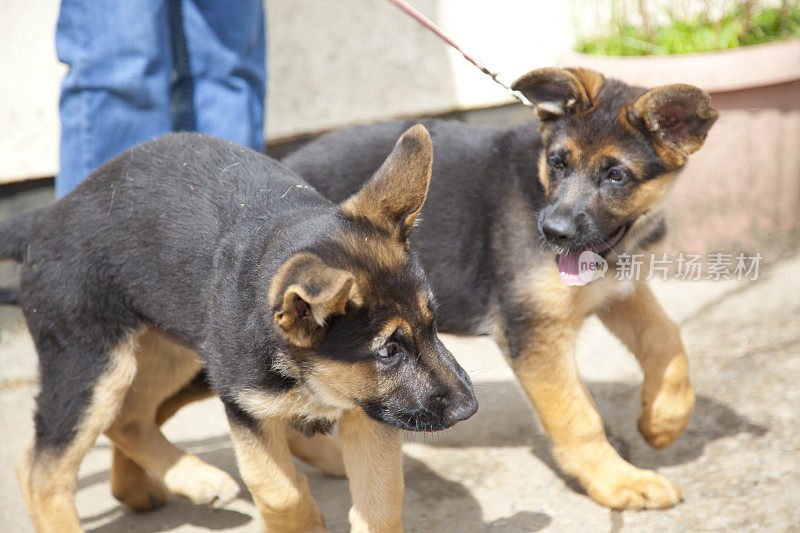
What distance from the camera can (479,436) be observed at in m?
4.11

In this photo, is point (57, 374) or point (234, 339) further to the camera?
point (57, 374)

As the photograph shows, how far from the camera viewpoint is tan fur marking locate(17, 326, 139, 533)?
3.16 metres

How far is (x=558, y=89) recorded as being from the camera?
3.56 m

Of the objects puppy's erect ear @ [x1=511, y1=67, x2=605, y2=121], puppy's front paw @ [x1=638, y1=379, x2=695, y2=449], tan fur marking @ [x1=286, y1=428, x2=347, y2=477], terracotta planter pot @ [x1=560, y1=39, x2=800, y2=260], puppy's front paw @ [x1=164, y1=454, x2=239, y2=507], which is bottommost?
tan fur marking @ [x1=286, y1=428, x2=347, y2=477]

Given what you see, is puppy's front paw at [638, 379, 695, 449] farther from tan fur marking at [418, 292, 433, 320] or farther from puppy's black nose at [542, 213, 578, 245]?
tan fur marking at [418, 292, 433, 320]

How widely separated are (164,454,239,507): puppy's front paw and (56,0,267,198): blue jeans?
140 cm

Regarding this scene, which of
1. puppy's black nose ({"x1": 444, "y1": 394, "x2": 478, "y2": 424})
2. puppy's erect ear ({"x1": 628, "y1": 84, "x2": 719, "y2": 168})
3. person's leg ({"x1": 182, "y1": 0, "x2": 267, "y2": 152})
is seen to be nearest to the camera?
puppy's black nose ({"x1": 444, "y1": 394, "x2": 478, "y2": 424})

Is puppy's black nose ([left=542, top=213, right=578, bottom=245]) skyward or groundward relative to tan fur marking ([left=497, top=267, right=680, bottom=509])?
skyward

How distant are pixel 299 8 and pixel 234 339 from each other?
3956mm

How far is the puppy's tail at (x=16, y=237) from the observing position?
10.9ft

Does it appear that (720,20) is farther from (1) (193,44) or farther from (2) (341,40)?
(1) (193,44)

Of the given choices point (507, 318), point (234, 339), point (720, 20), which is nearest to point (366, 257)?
point (234, 339)

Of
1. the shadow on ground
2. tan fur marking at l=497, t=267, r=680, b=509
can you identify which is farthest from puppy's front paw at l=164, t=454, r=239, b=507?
tan fur marking at l=497, t=267, r=680, b=509

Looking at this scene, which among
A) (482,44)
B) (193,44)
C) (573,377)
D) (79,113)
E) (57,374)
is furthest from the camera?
(482,44)
